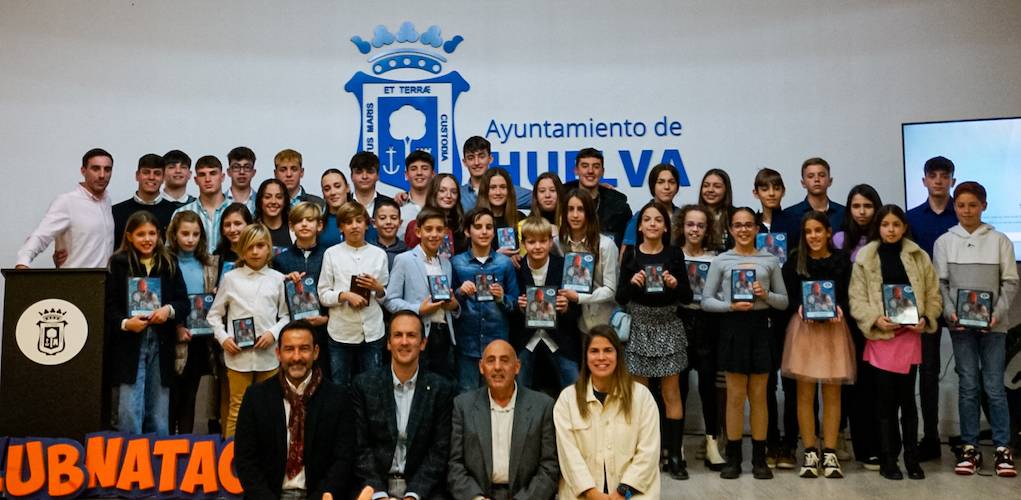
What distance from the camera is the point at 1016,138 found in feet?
20.8

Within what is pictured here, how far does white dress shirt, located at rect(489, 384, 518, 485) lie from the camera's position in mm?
4289

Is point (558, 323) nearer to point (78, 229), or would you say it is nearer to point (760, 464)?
point (760, 464)

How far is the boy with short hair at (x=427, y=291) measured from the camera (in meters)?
5.07

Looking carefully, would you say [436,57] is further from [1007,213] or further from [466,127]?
[1007,213]

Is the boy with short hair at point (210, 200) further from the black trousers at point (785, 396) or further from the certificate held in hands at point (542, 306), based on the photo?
the black trousers at point (785, 396)

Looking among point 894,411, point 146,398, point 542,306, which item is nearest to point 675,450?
point 542,306

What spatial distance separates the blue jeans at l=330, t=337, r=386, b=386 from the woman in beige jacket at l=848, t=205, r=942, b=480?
2.80 m

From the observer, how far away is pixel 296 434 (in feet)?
13.6

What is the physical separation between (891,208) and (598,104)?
2644 mm

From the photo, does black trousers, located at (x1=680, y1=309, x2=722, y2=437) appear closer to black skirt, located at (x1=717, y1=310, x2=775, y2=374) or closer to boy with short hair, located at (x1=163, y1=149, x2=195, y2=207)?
black skirt, located at (x1=717, y1=310, x2=775, y2=374)

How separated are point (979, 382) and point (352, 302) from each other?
381cm

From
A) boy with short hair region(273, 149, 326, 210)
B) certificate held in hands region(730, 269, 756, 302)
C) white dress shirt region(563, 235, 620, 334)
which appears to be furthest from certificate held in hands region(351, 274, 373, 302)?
certificate held in hands region(730, 269, 756, 302)

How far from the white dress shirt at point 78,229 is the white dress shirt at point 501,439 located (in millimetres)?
3248

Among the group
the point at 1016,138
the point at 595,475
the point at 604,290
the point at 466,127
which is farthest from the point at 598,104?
the point at 595,475
